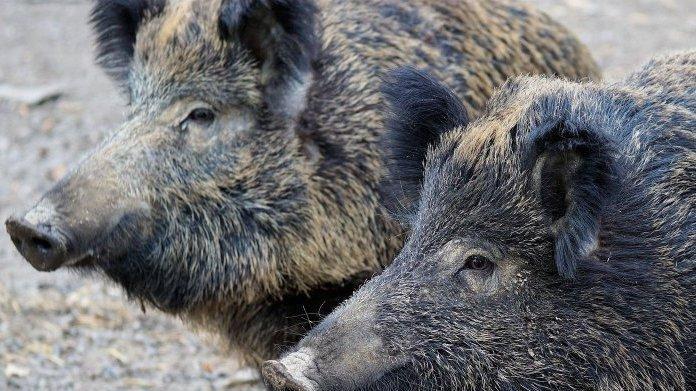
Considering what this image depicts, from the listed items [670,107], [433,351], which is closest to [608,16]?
[670,107]

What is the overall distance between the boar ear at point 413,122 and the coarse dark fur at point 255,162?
0.91 m

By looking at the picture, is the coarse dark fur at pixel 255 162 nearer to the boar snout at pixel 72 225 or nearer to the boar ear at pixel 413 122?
the boar snout at pixel 72 225

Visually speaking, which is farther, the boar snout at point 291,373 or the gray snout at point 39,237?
the gray snout at point 39,237

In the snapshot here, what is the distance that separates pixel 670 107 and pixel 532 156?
2.59ft

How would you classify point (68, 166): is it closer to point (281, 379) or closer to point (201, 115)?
point (201, 115)

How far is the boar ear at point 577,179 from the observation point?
4023 millimetres

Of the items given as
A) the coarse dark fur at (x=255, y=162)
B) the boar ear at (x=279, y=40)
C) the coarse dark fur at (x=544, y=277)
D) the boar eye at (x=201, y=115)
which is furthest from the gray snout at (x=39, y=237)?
the coarse dark fur at (x=544, y=277)

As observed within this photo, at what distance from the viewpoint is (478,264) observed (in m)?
4.21

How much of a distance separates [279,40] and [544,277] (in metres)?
2.31

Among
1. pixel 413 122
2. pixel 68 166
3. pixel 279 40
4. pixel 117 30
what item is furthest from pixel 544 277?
pixel 68 166

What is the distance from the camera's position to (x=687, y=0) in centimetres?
1414

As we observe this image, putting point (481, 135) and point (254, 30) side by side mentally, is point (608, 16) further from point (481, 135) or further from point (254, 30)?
point (481, 135)

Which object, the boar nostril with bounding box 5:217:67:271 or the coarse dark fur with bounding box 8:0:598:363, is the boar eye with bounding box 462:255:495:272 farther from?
the boar nostril with bounding box 5:217:67:271

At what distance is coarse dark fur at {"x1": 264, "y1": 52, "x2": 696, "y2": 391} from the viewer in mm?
4059
